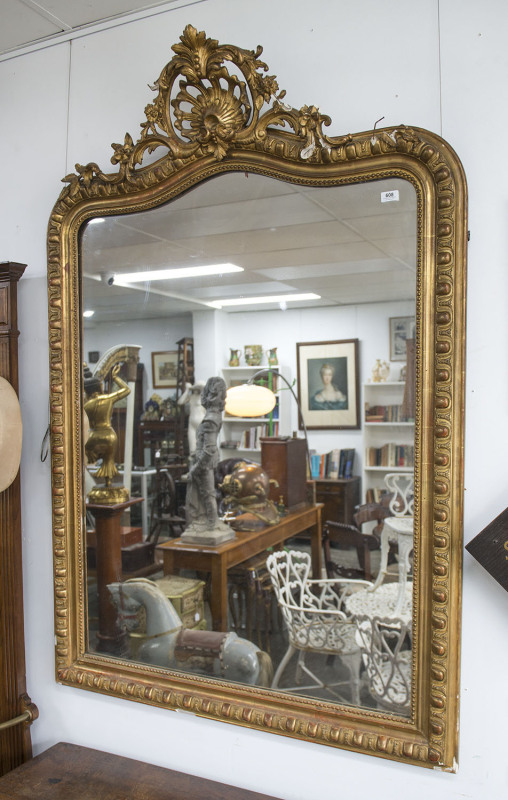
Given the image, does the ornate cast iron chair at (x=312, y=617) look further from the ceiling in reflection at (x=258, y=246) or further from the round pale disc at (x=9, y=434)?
the round pale disc at (x=9, y=434)

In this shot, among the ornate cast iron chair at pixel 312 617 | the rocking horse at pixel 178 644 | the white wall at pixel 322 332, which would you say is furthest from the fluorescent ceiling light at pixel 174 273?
the rocking horse at pixel 178 644

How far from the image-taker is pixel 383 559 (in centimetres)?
145

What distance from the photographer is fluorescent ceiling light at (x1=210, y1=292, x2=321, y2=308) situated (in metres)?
1.51

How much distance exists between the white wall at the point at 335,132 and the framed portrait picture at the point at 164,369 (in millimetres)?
413

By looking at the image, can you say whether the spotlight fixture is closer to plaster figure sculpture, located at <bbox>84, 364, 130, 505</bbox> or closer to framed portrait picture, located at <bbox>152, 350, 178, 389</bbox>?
framed portrait picture, located at <bbox>152, 350, 178, 389</bbox>

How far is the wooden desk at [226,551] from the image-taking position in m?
1.56

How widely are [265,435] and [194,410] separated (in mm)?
207

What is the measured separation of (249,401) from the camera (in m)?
1.61

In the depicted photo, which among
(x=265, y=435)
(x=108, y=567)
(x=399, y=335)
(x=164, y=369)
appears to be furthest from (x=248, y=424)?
(x=108, y=567)

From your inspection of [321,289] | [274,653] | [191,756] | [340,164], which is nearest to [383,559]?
[274,653]

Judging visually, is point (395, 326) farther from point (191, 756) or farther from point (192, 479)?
point (191, 756)

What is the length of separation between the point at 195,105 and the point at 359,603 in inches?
49.7

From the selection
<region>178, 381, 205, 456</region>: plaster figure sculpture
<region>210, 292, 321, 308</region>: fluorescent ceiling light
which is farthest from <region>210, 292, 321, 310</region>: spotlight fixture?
<region>178, 381, 205, 456</region>: plaster figure sculpture

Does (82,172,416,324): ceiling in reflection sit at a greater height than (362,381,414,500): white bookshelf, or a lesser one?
greater
